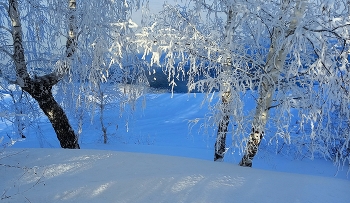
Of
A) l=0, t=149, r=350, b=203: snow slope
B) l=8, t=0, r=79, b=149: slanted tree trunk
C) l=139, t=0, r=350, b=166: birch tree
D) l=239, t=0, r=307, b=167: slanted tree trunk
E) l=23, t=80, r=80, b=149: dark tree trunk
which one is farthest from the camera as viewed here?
l=23, t=80, r=80, b=149: dark tree trunk

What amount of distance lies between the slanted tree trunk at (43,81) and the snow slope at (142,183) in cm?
168

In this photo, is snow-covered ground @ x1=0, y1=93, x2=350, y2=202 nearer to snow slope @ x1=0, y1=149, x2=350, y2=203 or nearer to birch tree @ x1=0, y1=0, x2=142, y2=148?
snow slope @ x1=0, y1=149, x2=350, y2=203

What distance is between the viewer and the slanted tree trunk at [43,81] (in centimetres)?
523

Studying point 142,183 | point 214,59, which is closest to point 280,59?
point 214,59

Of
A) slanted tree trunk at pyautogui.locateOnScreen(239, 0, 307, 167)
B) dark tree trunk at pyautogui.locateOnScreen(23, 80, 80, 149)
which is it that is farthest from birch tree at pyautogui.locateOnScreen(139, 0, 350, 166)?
dark tree trunk at pyautogui.locateOnScreen(23, 80, 80, 149)

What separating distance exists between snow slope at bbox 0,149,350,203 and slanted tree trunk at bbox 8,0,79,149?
1.68 m

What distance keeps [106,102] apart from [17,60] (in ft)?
26.9

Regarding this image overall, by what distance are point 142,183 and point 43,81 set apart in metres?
3.32

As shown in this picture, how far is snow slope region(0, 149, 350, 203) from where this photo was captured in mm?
2928

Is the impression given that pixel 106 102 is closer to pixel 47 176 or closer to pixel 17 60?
pixel 17 60

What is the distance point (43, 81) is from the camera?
5.55 meters

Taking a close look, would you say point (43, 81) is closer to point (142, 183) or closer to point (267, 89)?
point (142, 183)

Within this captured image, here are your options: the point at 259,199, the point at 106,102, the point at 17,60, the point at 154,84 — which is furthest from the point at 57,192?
the point at 154,84

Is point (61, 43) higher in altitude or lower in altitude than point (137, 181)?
higher
